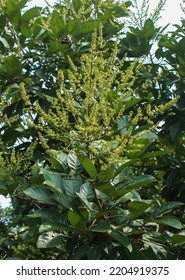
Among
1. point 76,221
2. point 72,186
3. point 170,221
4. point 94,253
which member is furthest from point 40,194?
point 170,221

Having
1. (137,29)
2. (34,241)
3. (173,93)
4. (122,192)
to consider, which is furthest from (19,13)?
(122,192)

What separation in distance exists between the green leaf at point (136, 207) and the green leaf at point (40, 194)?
1.20ft

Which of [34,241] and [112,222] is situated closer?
[112,222]

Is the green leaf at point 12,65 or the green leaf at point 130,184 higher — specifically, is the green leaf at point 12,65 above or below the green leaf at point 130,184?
above

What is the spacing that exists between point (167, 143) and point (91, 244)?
1.21 m

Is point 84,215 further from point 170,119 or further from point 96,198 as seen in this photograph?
point 170,119

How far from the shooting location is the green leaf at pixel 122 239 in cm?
270

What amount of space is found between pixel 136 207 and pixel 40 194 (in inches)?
17.8

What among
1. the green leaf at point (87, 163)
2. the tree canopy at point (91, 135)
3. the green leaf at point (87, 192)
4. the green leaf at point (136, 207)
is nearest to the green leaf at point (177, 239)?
the tree canopy at point (91, 135)

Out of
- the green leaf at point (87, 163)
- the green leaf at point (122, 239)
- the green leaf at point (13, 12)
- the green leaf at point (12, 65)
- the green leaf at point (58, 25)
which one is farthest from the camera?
the green leaf at point (13, 12)

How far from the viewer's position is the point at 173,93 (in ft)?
13.1

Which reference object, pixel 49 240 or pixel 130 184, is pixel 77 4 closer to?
pixel 130 184

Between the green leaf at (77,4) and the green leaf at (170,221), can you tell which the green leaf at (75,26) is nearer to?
the green leaf at (77,4)

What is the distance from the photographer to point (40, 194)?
2.80 meters
